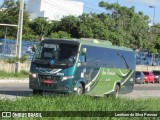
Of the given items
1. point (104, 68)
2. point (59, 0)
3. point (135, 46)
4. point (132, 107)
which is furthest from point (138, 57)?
point (59, 0)

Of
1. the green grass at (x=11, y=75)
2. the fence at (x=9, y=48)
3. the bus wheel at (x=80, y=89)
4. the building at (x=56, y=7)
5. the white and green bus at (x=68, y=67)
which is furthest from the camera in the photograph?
the building at (x=56, y=7)

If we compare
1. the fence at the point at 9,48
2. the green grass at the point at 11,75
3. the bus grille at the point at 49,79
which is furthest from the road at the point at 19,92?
the fence at the point at 9,48

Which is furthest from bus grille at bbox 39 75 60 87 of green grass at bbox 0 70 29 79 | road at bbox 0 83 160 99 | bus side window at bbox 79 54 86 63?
green grass at bbox 0 70 29 79

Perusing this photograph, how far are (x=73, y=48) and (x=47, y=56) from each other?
1.17 metres

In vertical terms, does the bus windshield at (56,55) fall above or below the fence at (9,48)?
above

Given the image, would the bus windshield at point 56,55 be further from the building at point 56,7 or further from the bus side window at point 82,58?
the building at point 56,7

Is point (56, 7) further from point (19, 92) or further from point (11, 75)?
point (19, 92)

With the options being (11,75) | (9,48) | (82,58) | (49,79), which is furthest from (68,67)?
(9,48)

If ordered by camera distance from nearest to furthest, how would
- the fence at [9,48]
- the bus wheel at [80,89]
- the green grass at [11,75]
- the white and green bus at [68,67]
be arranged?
the white and green bus at [68,67] < the bus wheel at [80,89] < the green grass at [11,75] < the fence at [9,48]

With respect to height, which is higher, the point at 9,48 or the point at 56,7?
the point at 56,7

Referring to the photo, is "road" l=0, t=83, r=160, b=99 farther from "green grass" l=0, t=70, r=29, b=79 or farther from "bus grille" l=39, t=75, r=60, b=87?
"green grass" l=0, t=70, r=29, b=79

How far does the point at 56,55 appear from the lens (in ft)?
63.1

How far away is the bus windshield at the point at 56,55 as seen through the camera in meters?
19.0

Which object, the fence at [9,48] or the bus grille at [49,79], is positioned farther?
the fence at [9,48]
